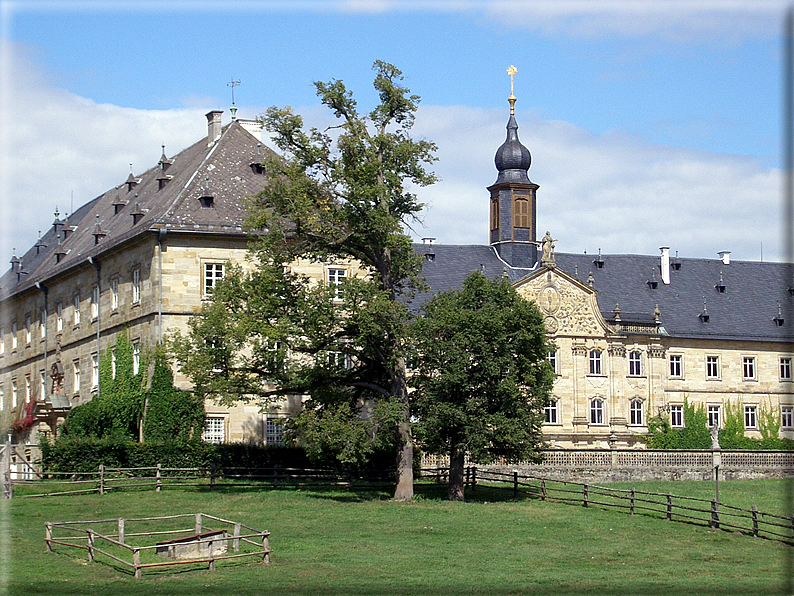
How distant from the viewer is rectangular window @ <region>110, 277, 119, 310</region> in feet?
183

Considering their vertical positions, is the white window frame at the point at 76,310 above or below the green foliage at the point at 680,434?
above

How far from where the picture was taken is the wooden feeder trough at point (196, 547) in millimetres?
30938

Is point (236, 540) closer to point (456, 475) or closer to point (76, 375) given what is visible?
point (456, 475)

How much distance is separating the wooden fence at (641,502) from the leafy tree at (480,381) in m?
3.03

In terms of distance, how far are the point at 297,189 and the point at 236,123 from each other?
15534 mm

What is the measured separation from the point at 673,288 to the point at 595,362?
889cm

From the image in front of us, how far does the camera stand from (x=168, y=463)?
47.6 metres

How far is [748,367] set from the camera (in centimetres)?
7638

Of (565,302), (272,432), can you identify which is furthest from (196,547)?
(565,302)

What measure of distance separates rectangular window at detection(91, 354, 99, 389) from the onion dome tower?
94.8 ft

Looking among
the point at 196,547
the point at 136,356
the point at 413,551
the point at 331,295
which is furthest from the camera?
the point at 136,356

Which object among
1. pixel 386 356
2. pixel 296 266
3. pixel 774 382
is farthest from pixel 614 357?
pixel 386 356

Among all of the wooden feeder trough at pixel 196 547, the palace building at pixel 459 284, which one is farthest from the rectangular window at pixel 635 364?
the wooden feeder trough at pixel 196 547

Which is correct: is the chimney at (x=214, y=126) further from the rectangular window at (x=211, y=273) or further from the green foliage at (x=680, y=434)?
the green foliage at (x=680, y=434)
